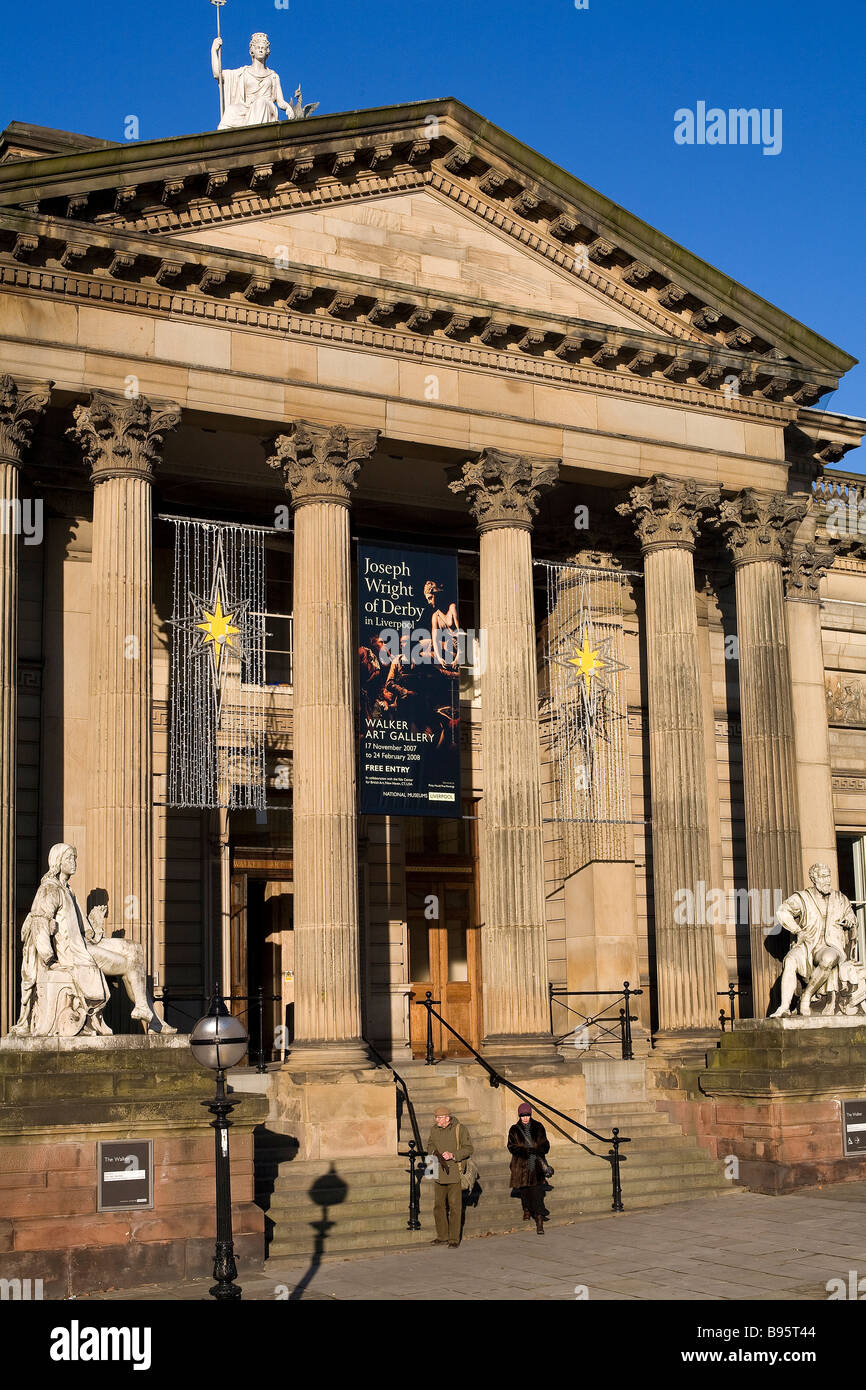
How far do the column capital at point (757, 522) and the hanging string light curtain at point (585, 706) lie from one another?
77.9 inches

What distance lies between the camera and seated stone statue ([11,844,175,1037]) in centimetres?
1772

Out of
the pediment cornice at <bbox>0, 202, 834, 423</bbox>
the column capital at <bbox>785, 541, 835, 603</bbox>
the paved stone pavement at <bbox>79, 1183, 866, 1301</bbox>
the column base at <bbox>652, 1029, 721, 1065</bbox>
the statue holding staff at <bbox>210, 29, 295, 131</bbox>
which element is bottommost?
the paved stone pavement at <bbox>79, 1183, 866, 1301</bbox>

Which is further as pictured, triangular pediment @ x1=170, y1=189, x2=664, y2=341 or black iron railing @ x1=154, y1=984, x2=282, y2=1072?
triangular pediment @ x1=170, y1=189, x2=664, y2=341

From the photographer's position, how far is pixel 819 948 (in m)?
23.9

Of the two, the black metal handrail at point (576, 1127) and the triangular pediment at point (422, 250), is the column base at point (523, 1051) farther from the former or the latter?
the triangular pediment at point (422, 250)

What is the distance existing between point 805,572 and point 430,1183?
558 inches

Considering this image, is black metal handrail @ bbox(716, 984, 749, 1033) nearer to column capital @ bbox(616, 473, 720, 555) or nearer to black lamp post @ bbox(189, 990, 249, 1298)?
column capital @ bbox(616, 473, 720, 555)

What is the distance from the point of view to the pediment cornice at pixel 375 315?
21531 mm

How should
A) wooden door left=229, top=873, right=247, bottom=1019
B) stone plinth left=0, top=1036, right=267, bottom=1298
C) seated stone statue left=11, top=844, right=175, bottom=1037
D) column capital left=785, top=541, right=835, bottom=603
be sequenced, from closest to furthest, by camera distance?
stone plinth left=0, top=1036, right=267, bottom=1298 < seated stone statue left=11, top=844, right=175, bottom=1037 < wooden door left=229, top=873, right=247, bottom=1019 < column capital left=785, top=541, right=835, bottom=603

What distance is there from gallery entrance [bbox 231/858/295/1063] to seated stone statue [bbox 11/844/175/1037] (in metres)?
7.21

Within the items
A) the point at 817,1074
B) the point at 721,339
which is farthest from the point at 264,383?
the point at 817,1074

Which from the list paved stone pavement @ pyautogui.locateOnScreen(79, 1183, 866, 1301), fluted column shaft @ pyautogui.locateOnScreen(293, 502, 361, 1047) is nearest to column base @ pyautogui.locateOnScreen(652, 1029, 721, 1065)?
paved stone pavement @ pyautogui.locateOnScreen(79, 1183, 866, 1301)

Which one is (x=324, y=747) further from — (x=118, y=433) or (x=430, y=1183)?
(x=430, y=1183)

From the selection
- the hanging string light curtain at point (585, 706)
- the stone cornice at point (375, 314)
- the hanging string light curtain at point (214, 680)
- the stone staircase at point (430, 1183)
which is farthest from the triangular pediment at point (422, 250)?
the stone staircase at point (430, 1183)
